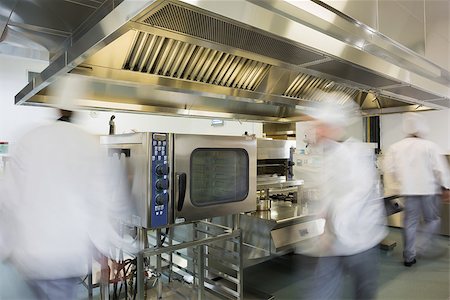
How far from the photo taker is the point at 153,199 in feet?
5.28

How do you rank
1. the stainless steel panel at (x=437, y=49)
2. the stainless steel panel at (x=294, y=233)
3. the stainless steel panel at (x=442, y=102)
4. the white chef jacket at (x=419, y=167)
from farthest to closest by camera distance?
1. the white chef jacket at (x=419, y=167)
2. the stainless steel panel at (x=442, y=102)
3. the stainless steel panel at (x=437, y=49)
4. the stainless steel panel at (x=294, y=233)

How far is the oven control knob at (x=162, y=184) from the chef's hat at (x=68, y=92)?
0.93 m

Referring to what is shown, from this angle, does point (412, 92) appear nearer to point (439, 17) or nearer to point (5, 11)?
point (439, 17)

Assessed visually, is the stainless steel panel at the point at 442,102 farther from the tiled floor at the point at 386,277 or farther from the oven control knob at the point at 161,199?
the oven control knob at the point at 161,199

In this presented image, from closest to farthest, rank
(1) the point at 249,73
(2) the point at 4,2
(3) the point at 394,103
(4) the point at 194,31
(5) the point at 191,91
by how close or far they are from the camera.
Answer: (4) the point at 194,31 < (2) the point at 4,2 < (5) the point at 191,91 < (1) the point at 249,73 < (3) the point at 394,103

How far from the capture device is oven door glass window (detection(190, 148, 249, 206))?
1.82 m

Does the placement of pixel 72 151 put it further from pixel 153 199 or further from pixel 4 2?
pixel 4 2

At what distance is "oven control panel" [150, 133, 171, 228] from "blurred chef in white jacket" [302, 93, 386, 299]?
3.36 ft

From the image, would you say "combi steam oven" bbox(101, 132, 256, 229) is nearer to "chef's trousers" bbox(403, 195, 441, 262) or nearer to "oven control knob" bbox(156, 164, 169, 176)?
"oven control knob" bbox(156, 164, 169, 176)

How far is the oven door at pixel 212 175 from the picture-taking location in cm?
171

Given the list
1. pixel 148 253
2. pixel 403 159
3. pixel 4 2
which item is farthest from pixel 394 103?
pixel 4 2

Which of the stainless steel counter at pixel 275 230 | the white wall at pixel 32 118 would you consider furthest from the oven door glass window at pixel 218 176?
the white wall at pixel 32 118

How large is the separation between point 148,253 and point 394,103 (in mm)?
3497

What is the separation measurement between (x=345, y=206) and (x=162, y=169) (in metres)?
1.15
